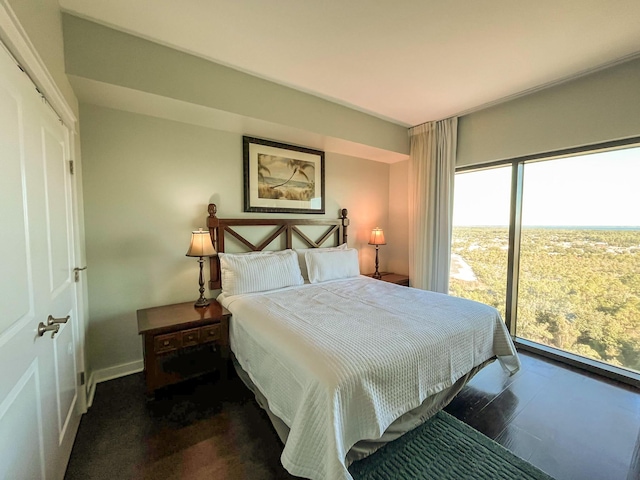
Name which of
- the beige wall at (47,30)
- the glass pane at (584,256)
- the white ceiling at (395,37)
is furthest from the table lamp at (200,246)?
the glass pane at (584,256)

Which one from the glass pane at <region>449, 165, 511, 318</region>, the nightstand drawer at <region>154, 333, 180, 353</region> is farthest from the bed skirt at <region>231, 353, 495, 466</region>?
the glass pane at <region>449, 165, 511, 318</region>

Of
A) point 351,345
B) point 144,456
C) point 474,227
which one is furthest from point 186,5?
point 474,227

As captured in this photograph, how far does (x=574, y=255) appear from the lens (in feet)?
8.57

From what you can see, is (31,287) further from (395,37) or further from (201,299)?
(395,37)

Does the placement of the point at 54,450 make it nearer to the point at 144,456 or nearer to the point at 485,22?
the point at 144,456

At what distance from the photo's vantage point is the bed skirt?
1397mm

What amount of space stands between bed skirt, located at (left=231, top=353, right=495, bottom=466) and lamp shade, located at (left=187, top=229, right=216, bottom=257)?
45.1 inches

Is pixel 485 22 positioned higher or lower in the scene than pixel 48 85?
higher

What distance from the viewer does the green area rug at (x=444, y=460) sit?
4.61ft

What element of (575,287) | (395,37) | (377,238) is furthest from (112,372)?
(575,287)

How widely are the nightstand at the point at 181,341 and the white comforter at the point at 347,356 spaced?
0.17 metres

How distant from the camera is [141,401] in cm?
200

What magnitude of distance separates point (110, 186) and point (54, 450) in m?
1.83

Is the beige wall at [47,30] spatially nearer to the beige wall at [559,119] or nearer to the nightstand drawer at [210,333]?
the nightstand drawer at [210,333]
